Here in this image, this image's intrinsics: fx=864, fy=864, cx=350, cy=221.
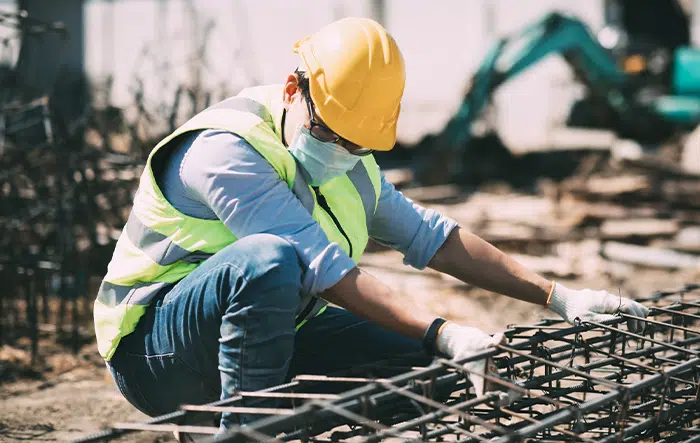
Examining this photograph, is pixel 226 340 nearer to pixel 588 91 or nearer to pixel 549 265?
pixel 549 265

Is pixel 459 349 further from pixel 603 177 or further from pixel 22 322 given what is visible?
pixel 603 177

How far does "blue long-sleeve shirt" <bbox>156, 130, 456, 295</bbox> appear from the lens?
254cm

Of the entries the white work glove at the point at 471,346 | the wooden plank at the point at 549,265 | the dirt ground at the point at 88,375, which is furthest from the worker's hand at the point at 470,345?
the wooden plank at the point at 549,265

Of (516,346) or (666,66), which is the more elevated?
(666,66)

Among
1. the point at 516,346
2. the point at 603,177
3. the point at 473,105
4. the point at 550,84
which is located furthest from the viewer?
the point at 550,84

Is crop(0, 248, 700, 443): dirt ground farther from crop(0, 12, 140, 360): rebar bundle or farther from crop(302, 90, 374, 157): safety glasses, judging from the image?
crop(302, 90, 374, 157): safety glasses

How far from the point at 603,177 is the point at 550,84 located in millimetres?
4100

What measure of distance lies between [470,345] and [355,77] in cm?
87

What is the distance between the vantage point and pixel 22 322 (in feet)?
17.8

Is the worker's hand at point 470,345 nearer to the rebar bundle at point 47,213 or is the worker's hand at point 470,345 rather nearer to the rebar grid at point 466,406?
the rebar grid at point 466,406

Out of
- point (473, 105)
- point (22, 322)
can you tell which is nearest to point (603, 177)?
point (473, 105)

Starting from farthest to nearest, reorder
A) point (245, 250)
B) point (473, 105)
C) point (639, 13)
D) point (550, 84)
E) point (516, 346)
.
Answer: point (639, 13) < point (550, 84) < point (473, 105) < point (516, 346) < point (245, 250)

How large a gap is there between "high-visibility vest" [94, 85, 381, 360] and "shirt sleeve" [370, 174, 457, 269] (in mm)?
270

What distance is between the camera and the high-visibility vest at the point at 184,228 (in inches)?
107
